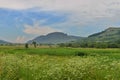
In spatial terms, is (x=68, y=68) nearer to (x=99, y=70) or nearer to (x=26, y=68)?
(x=99, y=70)

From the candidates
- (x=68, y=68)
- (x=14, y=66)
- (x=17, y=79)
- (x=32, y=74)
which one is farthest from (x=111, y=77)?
(x=14, y=66)

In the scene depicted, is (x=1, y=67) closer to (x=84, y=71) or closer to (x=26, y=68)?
(x=26, y=68)

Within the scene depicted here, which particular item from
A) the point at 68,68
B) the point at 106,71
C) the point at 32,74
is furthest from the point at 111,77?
the point at 32,74

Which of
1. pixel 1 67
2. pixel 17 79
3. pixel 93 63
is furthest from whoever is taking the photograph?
pixel 1 67

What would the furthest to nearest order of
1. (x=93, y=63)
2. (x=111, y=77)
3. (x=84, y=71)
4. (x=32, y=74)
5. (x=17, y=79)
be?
(x=17, y=79)
(x=32, y=74)
(x=93, y=63)
(x=84, y=71)
(x=111, y=77)

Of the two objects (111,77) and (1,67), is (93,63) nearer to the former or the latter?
(111,77)

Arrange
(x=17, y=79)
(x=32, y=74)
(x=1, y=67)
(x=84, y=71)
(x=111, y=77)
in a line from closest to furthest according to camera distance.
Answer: (x=111, y=77)
(x=84, y=71)
(x=32, y=74)
(x=17, y=79)
(x=1, y=67)

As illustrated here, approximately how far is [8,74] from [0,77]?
56 cm

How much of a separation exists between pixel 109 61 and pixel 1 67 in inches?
252

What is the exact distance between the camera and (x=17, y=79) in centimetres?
1642

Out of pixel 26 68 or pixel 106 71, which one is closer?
pixel 106 71

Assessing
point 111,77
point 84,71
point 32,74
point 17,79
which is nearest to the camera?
point 111,77

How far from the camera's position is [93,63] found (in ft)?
47.1

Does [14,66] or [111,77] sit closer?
[111,77]
